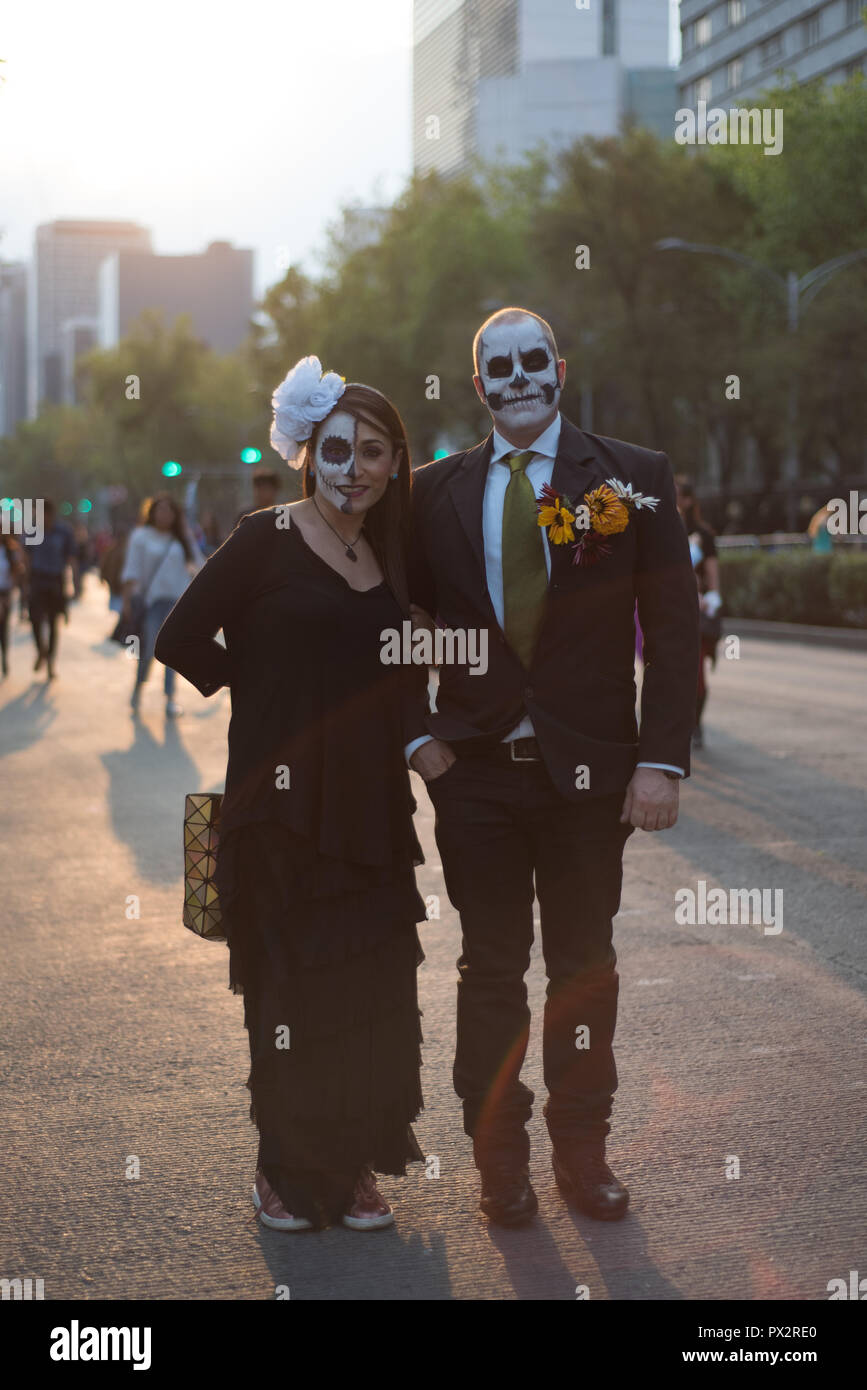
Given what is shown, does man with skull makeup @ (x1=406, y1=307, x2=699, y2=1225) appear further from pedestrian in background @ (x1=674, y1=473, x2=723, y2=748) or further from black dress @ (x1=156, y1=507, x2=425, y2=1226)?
pedestrian in background @ (x1=674, y1=473, x2=723, y2=748)

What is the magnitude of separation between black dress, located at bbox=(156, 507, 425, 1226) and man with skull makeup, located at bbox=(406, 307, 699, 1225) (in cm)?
16

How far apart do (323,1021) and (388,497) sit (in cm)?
116

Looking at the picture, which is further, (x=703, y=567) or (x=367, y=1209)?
(x=703, y=567)

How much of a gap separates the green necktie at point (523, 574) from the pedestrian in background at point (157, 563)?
11.2 metres

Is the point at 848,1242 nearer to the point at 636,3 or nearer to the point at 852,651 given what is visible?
the point at 852,651

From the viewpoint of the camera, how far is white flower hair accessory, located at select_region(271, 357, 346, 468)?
3.95 m

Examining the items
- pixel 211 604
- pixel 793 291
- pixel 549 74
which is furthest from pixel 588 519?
pixel 549 74

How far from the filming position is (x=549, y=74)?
120m

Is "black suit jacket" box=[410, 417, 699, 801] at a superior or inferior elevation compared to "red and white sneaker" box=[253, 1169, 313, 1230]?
superior

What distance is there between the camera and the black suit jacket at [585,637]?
153 inches
